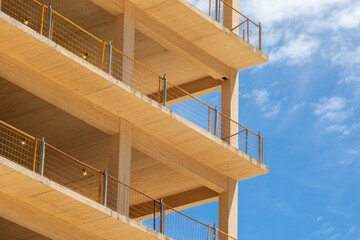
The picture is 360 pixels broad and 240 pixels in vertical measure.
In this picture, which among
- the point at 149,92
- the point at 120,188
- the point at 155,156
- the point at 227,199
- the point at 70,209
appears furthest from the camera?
the point at 149,92

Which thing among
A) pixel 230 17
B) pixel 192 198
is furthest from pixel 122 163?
pixel 230 17

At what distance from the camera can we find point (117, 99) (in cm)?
3772

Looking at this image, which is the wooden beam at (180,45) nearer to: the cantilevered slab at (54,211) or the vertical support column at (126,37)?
the vertical support column at (126,37)

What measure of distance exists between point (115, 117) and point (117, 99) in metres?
1.11

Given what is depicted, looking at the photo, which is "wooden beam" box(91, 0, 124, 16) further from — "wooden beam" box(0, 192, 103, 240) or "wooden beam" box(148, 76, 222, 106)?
"wooden beam" box(0, 192, 103, 240)

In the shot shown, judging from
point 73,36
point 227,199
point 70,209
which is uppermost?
point 73,36

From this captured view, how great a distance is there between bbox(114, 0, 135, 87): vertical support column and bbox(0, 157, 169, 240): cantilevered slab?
5.65m

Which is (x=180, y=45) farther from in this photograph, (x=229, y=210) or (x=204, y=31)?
(x=229, y=210)

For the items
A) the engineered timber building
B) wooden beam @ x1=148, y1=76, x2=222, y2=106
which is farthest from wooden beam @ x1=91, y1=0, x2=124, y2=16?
wooden beam @ x1=148, y1=76, x2=222, y2=106

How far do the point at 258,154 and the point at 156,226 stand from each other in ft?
20.8

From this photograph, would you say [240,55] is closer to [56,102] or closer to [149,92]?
[149,92]

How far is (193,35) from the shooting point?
42688 millimetres

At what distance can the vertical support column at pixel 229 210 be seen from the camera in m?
Answer: 42.5

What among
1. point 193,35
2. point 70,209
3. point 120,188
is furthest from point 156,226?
point 193,35
